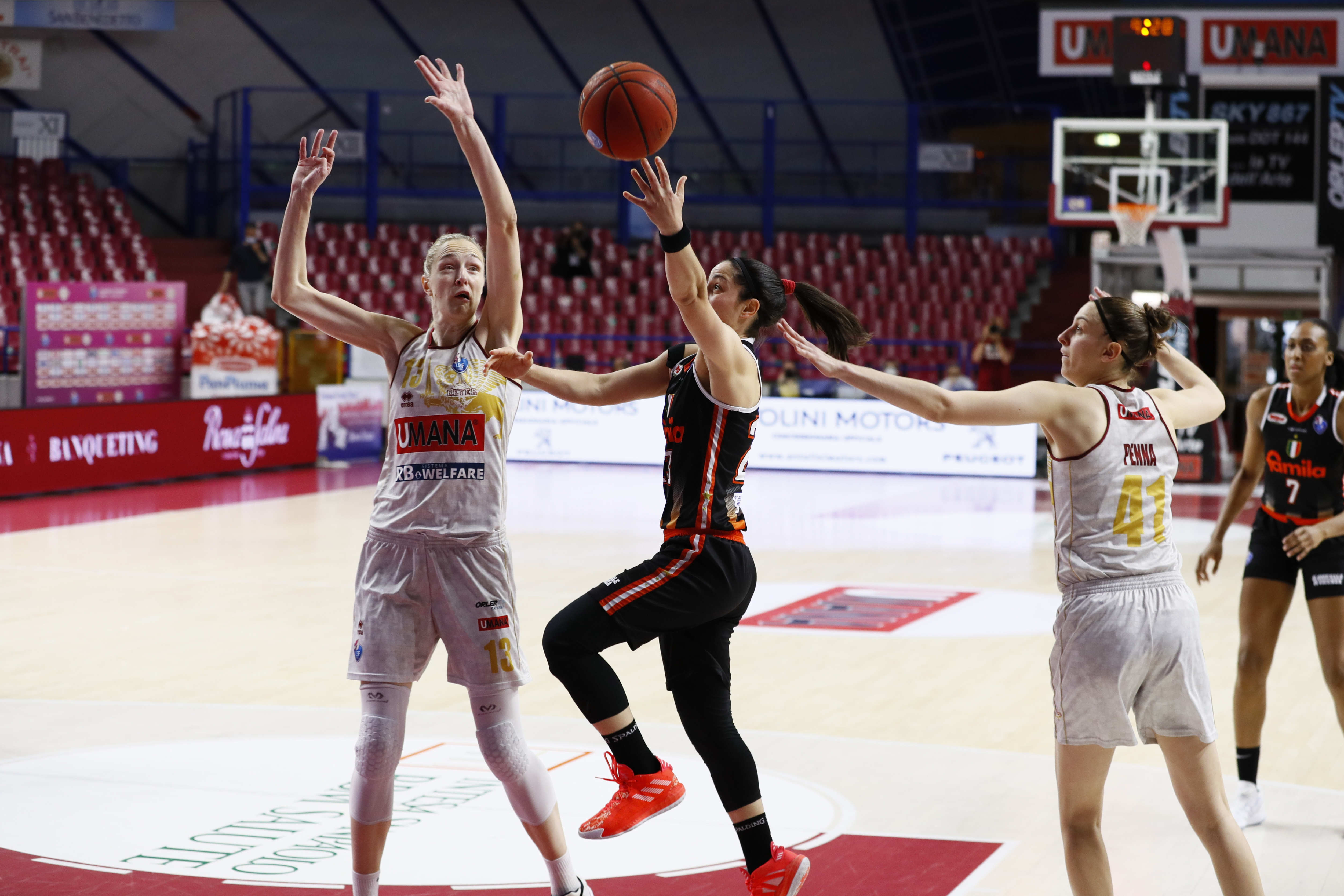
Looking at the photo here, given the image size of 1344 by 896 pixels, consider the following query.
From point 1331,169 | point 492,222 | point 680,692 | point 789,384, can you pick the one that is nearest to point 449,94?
point 492,222

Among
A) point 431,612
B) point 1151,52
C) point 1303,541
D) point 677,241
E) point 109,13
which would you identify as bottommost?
point 431,612

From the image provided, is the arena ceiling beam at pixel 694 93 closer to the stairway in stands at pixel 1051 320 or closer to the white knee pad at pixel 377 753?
the stairway in stands at pixel 1051 320

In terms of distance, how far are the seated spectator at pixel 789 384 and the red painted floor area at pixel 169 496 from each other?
5.34 metres

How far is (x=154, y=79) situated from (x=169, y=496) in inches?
498

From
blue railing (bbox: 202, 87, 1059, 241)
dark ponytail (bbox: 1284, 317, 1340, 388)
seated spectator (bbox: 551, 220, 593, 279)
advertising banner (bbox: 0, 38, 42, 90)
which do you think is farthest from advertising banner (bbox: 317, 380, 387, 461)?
dark ponytail (bbox: 1284, 317, 1340, 388)

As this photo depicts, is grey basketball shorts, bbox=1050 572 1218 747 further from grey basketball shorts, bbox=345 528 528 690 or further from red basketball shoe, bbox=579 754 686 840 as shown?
grey basketball shorts, bbox=345 528 528 690

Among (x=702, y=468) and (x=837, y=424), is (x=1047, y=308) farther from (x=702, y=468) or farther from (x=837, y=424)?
(x=702, y=468)

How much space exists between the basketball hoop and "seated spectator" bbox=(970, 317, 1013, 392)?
2.70 metres

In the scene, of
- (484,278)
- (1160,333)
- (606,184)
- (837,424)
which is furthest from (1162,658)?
(606,184)

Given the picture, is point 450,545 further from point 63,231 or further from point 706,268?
point 706,268

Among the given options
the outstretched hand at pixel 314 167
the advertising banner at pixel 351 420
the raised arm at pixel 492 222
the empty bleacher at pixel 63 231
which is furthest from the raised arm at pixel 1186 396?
the empty bleacher at pixel 63 231

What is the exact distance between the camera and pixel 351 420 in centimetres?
2050

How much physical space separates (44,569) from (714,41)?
61.4 ft

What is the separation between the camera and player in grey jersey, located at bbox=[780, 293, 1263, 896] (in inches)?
149
